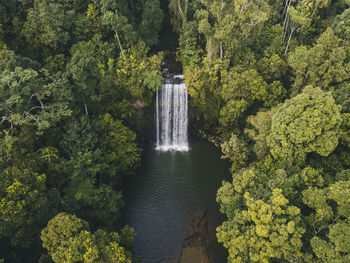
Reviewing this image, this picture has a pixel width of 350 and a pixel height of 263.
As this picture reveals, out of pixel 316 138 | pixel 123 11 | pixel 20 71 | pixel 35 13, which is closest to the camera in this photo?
pixel 316 138

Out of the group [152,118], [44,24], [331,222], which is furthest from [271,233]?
[44,24]

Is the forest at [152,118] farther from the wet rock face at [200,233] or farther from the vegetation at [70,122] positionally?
the wet rock face at [200,233]

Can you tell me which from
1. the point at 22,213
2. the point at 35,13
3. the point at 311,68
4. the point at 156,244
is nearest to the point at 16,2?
the point at 35,13

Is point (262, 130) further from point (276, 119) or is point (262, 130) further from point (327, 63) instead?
point (327, 63)

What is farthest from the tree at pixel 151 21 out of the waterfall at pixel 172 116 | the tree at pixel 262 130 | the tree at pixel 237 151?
the tree at pixel 262 130

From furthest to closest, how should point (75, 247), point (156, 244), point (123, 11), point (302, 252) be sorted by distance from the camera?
point (123, 11), point (156, 244), point (302, 252), point (75, 247)

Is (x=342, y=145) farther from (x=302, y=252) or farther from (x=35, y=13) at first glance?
(x=35, y=13)

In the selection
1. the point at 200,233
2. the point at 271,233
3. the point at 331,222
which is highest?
the point at 331,222
